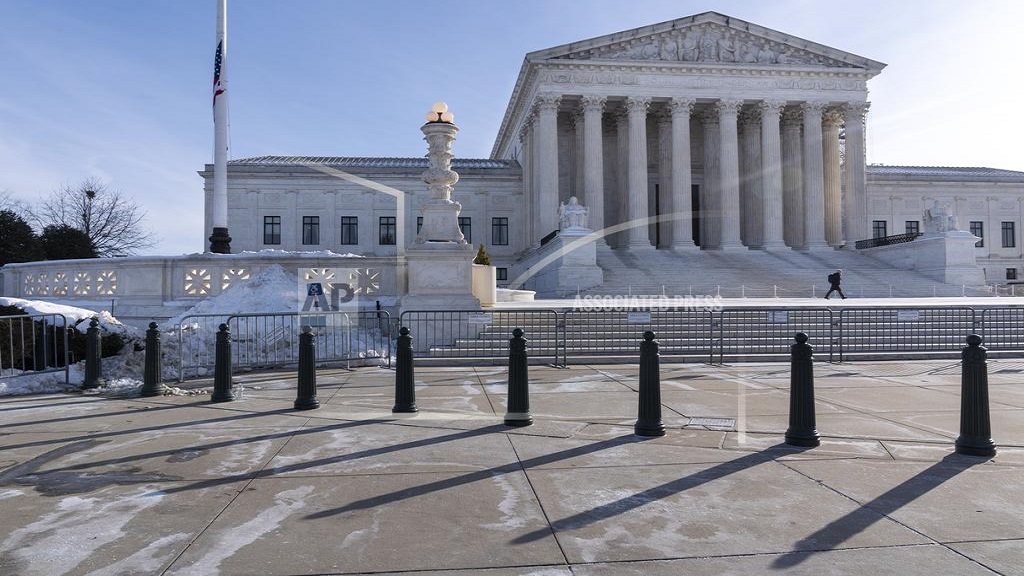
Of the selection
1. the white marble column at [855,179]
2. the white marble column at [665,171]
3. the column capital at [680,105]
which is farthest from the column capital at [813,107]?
the white marble column at [665,171]

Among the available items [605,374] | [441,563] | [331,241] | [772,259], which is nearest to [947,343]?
[605,374]

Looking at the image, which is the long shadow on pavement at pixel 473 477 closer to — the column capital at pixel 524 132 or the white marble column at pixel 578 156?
the white marble column at pixel 578 156

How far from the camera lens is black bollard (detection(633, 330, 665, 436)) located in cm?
671

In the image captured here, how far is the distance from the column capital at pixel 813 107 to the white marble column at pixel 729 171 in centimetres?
505

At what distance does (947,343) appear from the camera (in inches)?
613

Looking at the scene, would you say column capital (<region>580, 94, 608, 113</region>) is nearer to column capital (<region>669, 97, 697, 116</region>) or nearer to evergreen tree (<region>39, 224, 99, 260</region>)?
column capital (<region>669, 97, 697, 116</region>)

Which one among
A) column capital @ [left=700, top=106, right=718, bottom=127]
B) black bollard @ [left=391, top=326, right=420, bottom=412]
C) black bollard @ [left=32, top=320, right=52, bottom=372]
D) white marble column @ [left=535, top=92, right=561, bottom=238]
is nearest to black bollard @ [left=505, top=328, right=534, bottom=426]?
black bollard @ [left=391, top=326, right=420, bottom=412]

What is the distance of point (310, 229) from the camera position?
182ft

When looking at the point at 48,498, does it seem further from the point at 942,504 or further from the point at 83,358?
the point at 83,358

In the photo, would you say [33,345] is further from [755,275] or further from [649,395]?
A: [755,275]

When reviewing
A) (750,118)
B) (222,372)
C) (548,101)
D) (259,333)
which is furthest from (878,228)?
(222,372)

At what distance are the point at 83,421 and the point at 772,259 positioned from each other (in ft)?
136

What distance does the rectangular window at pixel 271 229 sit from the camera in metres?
54.7

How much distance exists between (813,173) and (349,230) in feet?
119
